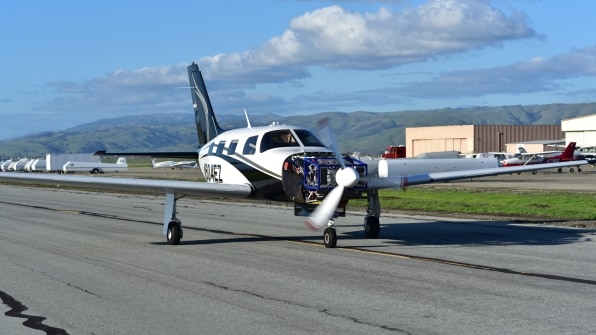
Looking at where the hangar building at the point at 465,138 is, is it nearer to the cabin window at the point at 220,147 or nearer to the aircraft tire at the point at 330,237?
the cabin window at the point at 220,147

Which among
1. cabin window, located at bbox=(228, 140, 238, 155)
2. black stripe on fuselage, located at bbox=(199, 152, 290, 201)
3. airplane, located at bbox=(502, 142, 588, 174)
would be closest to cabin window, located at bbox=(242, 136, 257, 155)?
black stripe on fuselage, located at bbox=(199, 152, 290, 201)

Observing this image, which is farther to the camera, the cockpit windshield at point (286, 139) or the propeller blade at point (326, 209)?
the cockpit windshield at point (286, 139)

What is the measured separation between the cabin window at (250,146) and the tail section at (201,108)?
19.0 ft

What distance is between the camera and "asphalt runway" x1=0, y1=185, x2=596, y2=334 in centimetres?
915

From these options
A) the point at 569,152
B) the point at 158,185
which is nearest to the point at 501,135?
the point at 569,152

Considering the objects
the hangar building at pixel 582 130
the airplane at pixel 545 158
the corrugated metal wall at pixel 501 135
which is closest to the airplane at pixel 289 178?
the airplane at pixel 545 158

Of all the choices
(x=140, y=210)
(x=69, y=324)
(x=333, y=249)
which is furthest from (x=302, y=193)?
(x=140, y=210)

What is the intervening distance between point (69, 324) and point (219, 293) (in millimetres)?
2609

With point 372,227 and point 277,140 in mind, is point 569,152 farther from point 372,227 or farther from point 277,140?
point 277,140

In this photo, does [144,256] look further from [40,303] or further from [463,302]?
[463,302]

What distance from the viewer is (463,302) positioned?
10.4 m

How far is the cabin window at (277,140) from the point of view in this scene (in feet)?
59.8

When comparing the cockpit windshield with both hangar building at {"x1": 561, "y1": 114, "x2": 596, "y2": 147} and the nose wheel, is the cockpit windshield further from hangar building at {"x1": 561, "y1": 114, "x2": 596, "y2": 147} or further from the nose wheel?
hangar building at {"x1": 561, "y1": 114, "x2": 596, "y2": 147}

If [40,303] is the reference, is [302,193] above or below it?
above
